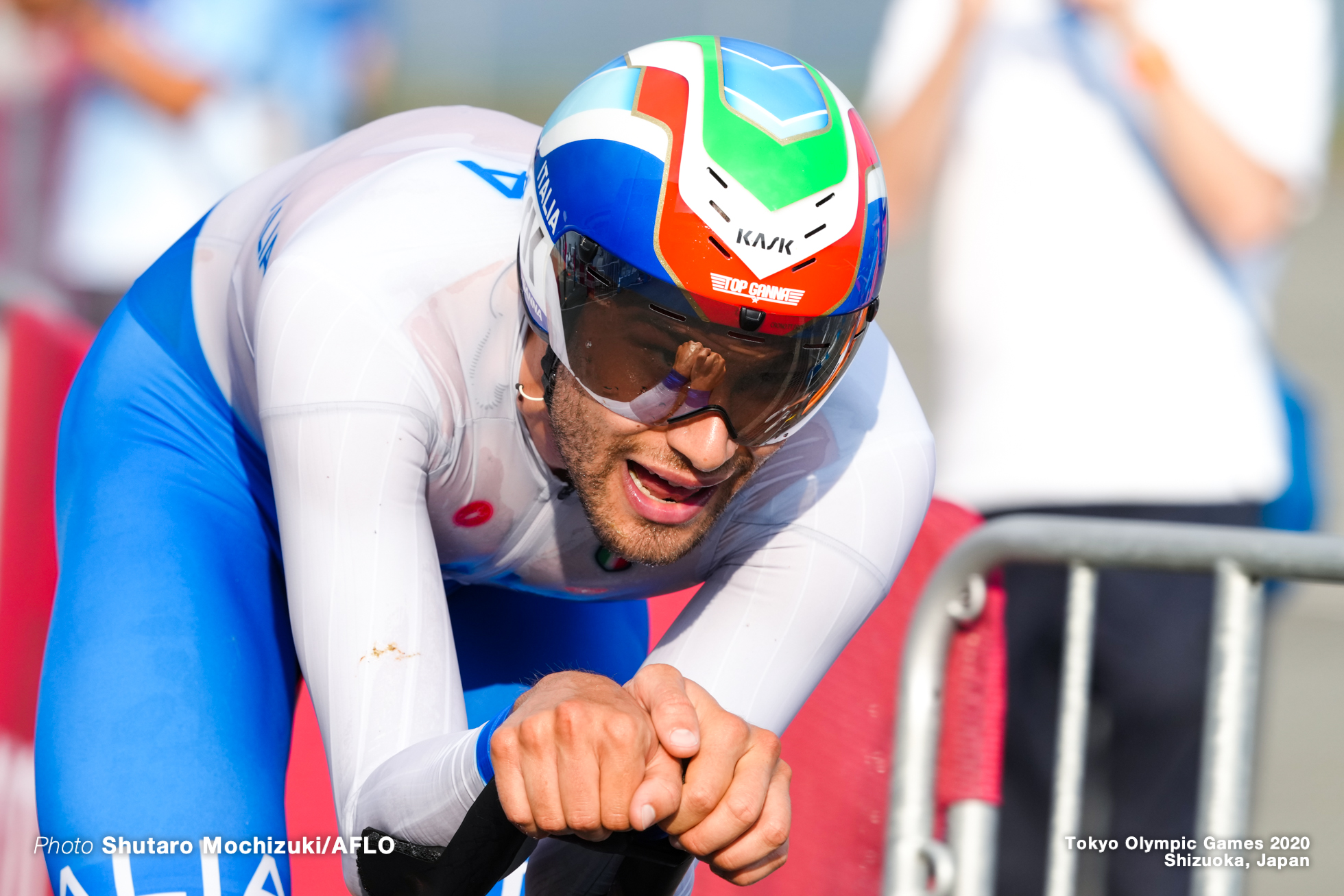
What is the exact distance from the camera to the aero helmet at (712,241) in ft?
7.73

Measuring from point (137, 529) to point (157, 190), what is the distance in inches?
148

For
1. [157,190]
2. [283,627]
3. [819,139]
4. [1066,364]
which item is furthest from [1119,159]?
[157,190]

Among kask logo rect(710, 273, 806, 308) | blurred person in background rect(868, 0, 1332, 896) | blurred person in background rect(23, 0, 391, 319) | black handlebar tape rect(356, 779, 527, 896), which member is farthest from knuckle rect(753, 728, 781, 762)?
blurred person in background rect(23, 0, 391, 319)

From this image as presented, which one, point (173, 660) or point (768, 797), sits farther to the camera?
point (173, 660)

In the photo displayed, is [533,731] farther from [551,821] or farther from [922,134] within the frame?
[922,134]

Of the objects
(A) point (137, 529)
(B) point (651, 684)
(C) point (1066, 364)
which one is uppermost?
(C) point (1066, 364)

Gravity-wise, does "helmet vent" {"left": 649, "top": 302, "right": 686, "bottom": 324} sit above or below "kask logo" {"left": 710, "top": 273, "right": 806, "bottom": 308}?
below

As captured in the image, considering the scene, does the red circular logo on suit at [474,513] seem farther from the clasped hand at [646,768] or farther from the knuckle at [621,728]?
the knuckle at [621,728]

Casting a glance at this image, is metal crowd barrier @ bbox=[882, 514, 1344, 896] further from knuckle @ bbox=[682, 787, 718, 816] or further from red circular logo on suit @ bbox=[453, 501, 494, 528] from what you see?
knuckle @ bbox=[682, 787, 718, 816]

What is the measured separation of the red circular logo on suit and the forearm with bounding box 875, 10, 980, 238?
5.75 feet

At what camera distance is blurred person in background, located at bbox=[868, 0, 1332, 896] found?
3.81 meters

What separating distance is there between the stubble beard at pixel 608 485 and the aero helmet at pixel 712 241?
5 cm

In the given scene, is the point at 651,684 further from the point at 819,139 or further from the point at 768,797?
the point at 819,139

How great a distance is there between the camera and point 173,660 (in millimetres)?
2684
